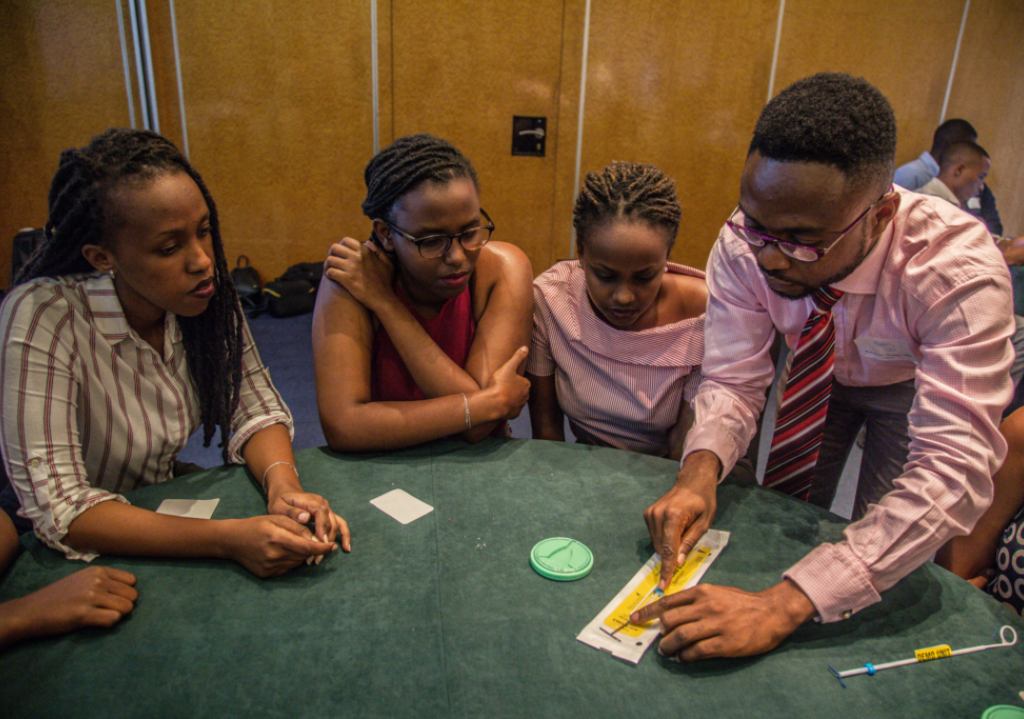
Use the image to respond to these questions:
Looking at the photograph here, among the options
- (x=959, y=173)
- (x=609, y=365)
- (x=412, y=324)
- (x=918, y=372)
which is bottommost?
(x=609, y=365)

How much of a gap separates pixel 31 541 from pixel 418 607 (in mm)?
738

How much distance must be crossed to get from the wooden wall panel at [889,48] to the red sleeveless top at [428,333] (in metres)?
4.59

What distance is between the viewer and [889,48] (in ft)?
17.4

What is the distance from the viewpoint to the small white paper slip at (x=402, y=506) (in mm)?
1212

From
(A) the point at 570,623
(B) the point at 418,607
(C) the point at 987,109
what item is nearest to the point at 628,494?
(A) the point at 570,623

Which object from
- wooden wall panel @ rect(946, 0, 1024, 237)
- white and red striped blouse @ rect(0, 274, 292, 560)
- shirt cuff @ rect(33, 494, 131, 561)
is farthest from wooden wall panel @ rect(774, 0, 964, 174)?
shirt cuff @ rect(33, 494, 131, 561)

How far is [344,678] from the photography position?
0.83 metres

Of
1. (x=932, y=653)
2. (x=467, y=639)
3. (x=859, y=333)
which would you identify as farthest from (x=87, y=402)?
(x=859, y=333)

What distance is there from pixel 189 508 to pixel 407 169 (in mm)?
917

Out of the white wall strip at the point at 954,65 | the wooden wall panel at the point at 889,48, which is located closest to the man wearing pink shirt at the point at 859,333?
the wooden wall panel at the point at 889,48

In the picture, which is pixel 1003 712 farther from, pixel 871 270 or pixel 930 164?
pixel 930 164

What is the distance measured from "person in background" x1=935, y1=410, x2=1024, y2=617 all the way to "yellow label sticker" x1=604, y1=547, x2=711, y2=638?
0.71 meters

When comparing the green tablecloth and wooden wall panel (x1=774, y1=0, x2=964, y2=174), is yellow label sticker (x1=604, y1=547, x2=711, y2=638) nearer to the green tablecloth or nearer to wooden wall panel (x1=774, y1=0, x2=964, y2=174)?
the green tablecloth

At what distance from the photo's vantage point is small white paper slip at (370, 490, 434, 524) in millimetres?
1212
